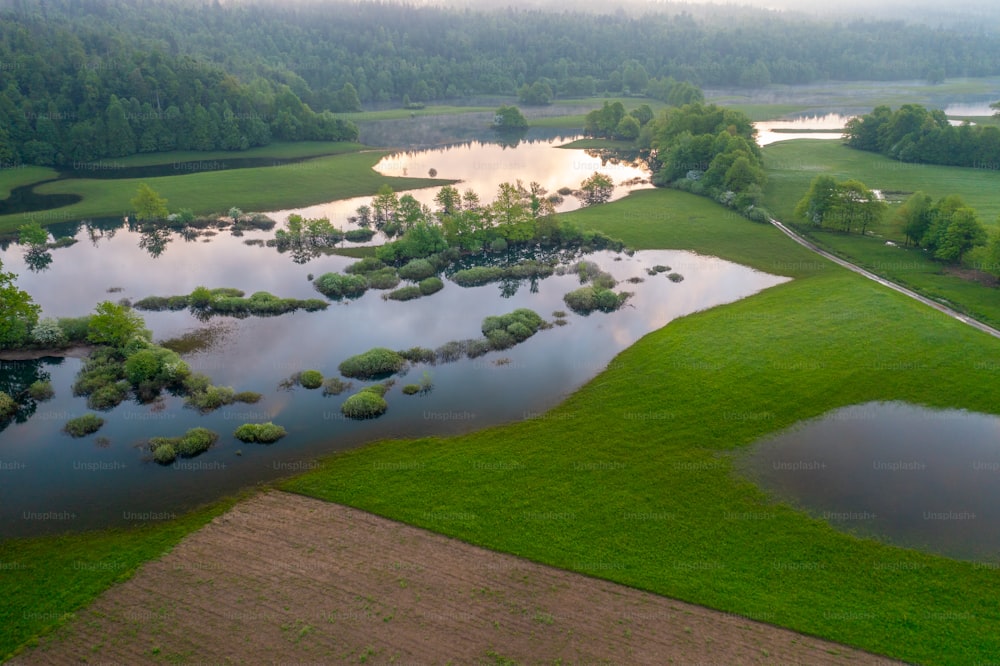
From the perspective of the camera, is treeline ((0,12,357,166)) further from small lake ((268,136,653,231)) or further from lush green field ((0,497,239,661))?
lush green field ((0,497,239,661))

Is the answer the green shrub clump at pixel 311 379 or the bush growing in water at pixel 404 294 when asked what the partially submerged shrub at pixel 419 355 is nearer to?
the green shrub clump at pixel 311 379

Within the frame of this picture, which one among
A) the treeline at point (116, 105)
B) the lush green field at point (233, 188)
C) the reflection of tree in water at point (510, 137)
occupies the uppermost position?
the treeline at point (116, 105)

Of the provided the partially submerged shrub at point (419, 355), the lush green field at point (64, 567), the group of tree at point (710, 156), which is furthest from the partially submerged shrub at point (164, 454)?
the group of tree at point (710, 156)

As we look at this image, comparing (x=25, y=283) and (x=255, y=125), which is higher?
(x=255, y=125)

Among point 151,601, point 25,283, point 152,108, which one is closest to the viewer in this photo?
point 151,601

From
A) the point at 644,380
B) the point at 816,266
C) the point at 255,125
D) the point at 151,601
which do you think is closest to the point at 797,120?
the point at 816,266

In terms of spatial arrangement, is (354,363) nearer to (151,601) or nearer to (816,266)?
(151,601)
